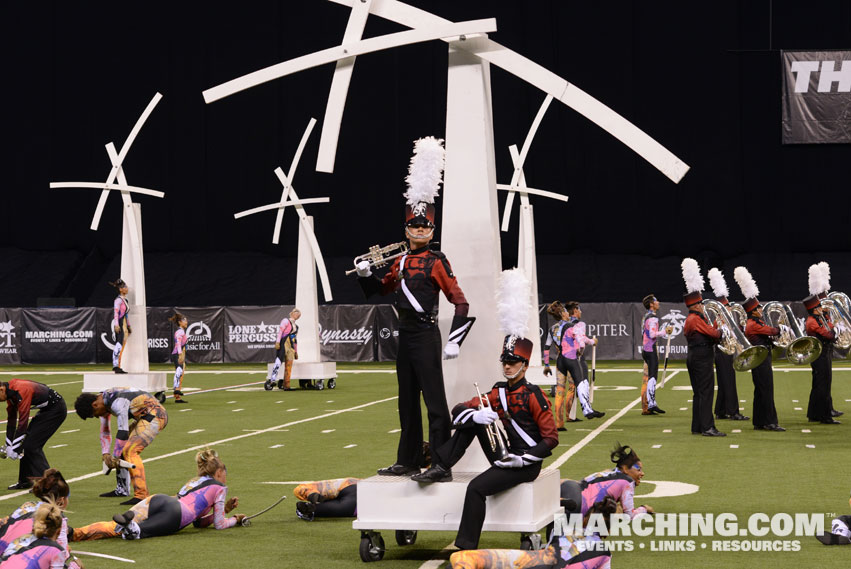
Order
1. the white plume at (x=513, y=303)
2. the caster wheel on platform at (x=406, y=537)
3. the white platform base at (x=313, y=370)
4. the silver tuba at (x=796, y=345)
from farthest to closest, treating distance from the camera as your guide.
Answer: the white platform base at (x=313, y=370)
the silver tuba at (x=796, y=345)
the caster wheel on platform at (x=406, y=537)
the white plume at (x=513, y=303)

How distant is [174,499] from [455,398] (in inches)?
102

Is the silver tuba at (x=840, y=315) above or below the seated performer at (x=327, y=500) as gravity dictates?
above

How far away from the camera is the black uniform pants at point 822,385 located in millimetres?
18375

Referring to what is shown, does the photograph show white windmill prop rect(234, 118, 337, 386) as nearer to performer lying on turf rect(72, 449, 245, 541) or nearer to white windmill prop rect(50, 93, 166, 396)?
white windmill prop rect(50, 93, 166, 396)

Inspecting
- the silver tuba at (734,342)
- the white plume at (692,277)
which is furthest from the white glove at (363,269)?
the silver tuba at (734,342)

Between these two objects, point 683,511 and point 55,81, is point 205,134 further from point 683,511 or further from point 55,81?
point 683,511

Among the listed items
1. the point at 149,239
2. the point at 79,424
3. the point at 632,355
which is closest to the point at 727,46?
the point at 632,355

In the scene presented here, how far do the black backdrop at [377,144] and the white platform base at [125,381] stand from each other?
61.8ft

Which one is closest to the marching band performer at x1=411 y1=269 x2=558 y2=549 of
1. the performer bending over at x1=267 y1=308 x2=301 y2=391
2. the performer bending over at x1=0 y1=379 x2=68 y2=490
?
the performer bending over at x1=0 y1=379 x2=68 y2=490

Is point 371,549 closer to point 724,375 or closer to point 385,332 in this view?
point 724,375

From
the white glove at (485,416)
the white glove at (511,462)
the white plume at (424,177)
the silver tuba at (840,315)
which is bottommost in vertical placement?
the white glove at (511,462)

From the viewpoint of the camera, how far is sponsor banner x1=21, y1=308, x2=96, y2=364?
1583 inches

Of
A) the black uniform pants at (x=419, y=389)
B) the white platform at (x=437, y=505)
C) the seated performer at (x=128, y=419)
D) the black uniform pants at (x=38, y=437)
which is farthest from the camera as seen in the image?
the black uniform pants at (x=38, y=437)
